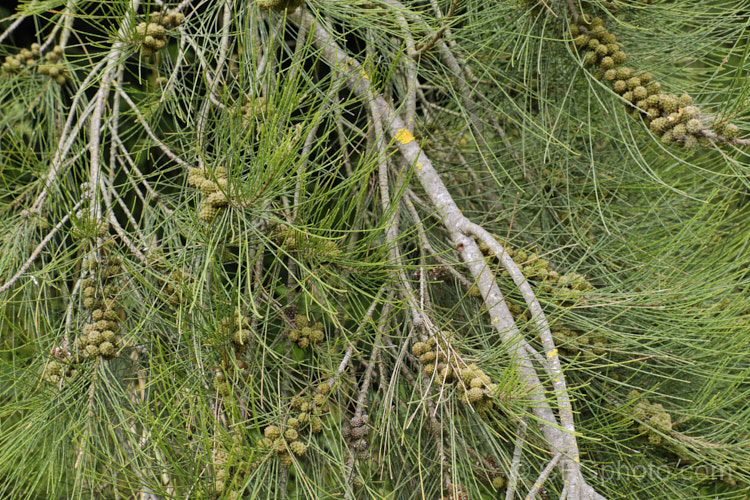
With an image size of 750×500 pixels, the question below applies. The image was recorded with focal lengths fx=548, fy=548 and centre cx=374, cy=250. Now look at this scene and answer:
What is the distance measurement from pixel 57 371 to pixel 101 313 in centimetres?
11

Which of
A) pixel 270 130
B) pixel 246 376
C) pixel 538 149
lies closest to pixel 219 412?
pixel 246 376

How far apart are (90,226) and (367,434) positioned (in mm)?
565

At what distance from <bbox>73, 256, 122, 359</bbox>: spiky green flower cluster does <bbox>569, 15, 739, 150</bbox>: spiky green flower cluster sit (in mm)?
847

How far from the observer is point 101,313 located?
84 cm

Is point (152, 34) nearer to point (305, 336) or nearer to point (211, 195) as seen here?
point (211, 195)

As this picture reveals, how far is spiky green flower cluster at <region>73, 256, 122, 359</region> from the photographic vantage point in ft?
2.70

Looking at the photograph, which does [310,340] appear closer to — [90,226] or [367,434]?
[367,434]

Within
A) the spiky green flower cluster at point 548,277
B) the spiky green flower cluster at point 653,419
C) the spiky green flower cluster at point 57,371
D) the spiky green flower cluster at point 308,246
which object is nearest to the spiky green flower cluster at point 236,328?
the spiky green flower cluster at point 308,246

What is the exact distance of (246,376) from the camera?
0.86 meters

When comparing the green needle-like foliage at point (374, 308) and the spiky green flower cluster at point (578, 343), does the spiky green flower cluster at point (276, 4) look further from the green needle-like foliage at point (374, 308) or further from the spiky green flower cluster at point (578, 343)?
the spiky green flower cluster at point (578, 343)

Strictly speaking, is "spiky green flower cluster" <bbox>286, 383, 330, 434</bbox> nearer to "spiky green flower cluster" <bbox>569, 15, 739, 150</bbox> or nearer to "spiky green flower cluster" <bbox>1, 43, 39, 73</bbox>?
"spiky green flower cluster" <bbox>569, 15, 739, 150</bbox>

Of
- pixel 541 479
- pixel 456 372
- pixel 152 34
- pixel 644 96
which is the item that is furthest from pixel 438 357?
pixel 152 34

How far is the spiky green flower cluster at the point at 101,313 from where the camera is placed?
82cm

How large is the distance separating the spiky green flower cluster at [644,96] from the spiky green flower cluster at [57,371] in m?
0.95
